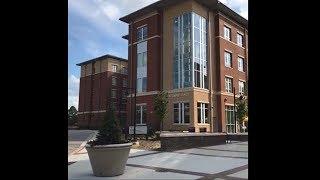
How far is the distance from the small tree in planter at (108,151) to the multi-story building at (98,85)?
4357 centimetres

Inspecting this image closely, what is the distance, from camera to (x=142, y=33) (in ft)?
124

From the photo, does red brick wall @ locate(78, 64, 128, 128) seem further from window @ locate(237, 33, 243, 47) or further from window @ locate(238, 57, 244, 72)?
window @ locate(237, 33, 243, 47)

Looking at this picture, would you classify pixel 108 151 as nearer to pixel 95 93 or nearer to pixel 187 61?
pixel 187 61

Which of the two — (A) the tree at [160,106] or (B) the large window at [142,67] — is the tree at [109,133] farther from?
(B) the large window at [142,67]

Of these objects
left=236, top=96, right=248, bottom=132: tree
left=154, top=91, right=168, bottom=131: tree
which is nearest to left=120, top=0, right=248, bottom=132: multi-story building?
left=236, top=96, right=248, bottom=132: tree

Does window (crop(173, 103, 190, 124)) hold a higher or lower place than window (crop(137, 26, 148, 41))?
lower

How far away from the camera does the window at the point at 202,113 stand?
32.9 m

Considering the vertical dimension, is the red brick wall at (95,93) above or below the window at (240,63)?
below

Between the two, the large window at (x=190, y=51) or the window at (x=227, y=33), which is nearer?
the large window at (x=190, y=51)

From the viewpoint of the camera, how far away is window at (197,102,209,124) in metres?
32.9

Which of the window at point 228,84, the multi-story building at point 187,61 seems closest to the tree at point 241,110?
the multi-story building at point 187,61
